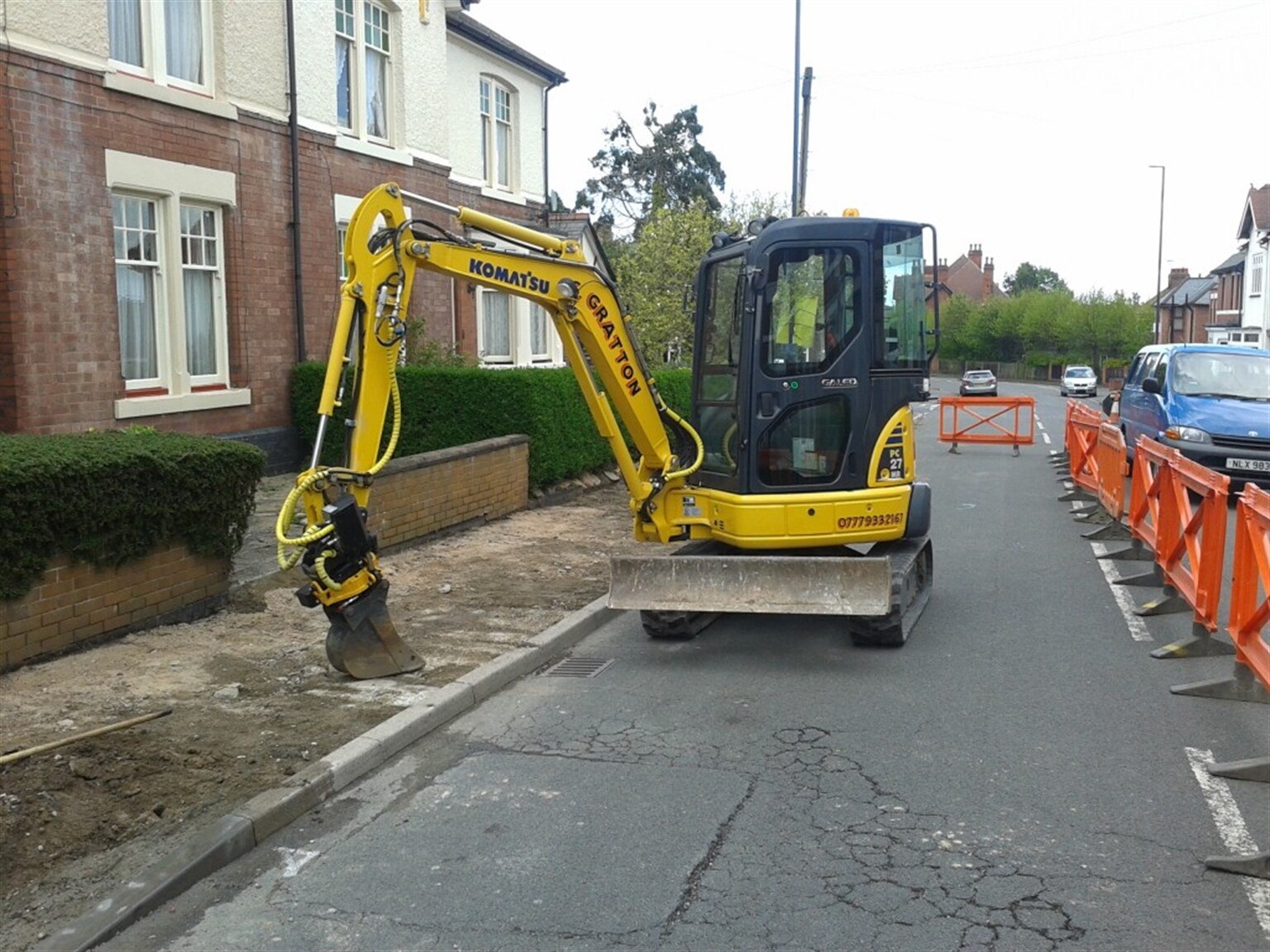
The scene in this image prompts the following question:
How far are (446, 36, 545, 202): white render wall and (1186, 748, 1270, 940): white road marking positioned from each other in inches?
662

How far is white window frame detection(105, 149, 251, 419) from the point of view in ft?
42.0

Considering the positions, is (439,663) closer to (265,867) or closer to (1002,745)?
(265,867)

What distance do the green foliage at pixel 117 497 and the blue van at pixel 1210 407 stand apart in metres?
11.1

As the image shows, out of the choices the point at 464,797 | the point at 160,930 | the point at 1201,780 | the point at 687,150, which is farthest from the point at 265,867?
the point at 687,150

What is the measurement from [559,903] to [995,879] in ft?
5.52

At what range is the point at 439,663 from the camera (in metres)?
7.31

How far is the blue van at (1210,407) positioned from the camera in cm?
1381

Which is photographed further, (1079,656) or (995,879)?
(1079,656)

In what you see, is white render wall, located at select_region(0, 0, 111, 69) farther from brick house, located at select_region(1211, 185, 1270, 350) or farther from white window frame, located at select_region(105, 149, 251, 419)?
brick house, located at select_region(1211, 185, 1270, 350)

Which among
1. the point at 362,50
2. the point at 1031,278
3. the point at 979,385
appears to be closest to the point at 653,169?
the point at 979,385

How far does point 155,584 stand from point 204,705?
69.3 inches

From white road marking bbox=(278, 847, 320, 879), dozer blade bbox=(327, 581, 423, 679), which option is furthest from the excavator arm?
white road marking bbox=(278, 847, 320, 879)

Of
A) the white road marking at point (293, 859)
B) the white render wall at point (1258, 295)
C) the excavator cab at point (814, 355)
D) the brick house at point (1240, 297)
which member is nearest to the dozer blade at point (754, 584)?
the excavator cab at point (814, 355)

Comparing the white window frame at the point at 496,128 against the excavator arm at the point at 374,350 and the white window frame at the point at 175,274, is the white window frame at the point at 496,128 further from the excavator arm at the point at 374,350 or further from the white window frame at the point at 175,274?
the excavator arm at the point at 374,350
